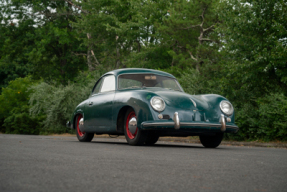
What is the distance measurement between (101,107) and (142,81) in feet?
3.90

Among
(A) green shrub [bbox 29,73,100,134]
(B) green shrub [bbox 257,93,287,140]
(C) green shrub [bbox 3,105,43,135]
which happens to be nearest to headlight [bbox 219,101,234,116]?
(B) green shrub [bbox 257,93,287,140]

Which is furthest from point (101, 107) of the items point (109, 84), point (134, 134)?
point (134, 134)

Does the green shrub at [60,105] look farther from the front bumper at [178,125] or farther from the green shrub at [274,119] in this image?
the front bumper at [178,125]

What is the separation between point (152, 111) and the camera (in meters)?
7.85

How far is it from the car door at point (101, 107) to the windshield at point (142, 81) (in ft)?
1.07

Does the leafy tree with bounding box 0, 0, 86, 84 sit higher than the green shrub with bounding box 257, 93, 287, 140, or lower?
higher

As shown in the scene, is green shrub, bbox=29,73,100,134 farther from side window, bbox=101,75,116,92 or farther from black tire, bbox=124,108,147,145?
black tire, bbox=124,108,147,145

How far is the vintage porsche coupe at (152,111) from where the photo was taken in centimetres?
787

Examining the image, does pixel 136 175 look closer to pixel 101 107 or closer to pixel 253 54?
pixel 101 107

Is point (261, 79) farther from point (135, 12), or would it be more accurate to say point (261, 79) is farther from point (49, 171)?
point (135, 12)

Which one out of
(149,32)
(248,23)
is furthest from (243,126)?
(149,32)

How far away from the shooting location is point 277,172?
4570 millimetres

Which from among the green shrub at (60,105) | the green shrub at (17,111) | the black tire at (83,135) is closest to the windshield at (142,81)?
the black tire at (83,135)

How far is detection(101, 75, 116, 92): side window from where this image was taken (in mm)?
9803
